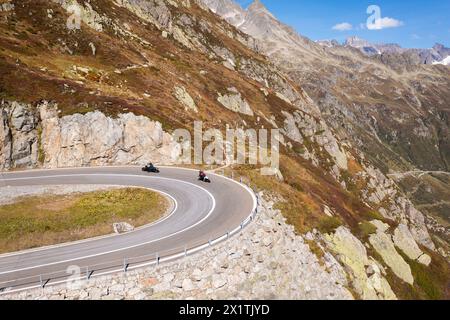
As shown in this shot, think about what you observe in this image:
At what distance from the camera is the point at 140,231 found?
34000 mm

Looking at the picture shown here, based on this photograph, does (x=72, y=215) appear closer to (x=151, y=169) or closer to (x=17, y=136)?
(x=151, y=169)

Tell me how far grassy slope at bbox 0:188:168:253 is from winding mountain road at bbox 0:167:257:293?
1398 mm

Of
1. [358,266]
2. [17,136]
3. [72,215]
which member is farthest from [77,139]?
[358,266]

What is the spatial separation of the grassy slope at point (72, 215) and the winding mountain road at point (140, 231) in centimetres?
140

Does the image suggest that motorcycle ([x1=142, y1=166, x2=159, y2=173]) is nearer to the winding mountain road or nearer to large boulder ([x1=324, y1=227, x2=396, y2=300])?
the winding mountain road

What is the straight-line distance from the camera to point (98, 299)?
79.2 feet

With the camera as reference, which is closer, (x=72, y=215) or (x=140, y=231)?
(x=140, y=231)

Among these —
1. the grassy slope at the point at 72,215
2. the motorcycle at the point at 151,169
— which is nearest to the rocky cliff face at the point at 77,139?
the motorcycle at the point at 151,169

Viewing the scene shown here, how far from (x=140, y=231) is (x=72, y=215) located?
7024 millimetres

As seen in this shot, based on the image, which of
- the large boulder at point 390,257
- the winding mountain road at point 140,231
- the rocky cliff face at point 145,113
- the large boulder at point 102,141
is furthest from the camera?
the large boulder at point 390,257

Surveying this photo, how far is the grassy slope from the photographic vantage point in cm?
3189

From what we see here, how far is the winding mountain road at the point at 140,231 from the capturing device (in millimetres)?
26438

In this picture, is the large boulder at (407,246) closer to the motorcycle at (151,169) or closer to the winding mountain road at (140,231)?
the winding mountain road at (140,231)
